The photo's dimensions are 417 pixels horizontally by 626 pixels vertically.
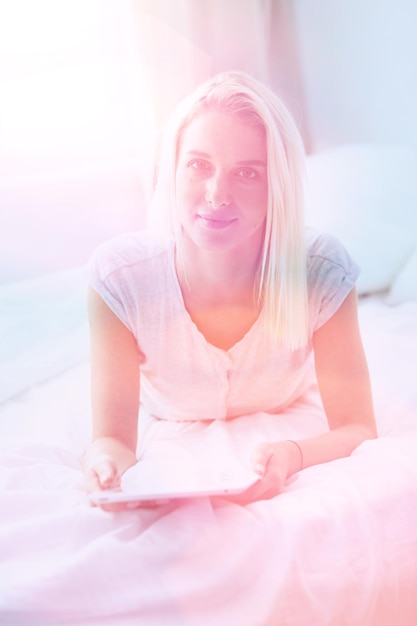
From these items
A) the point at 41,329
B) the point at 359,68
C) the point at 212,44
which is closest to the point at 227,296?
the point at 41,329

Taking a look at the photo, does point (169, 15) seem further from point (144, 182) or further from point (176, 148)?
A: point (176, 148)

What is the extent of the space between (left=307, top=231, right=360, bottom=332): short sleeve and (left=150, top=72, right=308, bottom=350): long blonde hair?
0.05 ft

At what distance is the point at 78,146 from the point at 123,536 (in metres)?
0.81

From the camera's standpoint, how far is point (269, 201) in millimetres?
701

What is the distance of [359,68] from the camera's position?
151 cm

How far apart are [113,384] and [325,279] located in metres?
0.29

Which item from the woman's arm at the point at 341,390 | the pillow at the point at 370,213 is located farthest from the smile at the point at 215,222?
the pillow at the point at 370,213

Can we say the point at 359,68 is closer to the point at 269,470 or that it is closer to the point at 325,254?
the point at 325,254

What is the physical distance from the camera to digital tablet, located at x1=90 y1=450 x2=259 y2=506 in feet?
1.79

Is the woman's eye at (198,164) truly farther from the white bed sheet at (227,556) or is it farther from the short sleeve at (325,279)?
the white bed sheet at (227,556)

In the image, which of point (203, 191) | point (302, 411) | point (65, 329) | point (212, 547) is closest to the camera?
point (212, 547)

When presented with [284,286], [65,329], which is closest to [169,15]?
[65,329]

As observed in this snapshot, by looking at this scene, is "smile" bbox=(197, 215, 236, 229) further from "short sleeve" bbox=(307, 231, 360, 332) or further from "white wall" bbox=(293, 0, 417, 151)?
"white wall" bbox=(293, 0, 417, 151)

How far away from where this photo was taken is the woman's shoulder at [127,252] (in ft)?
2.58
